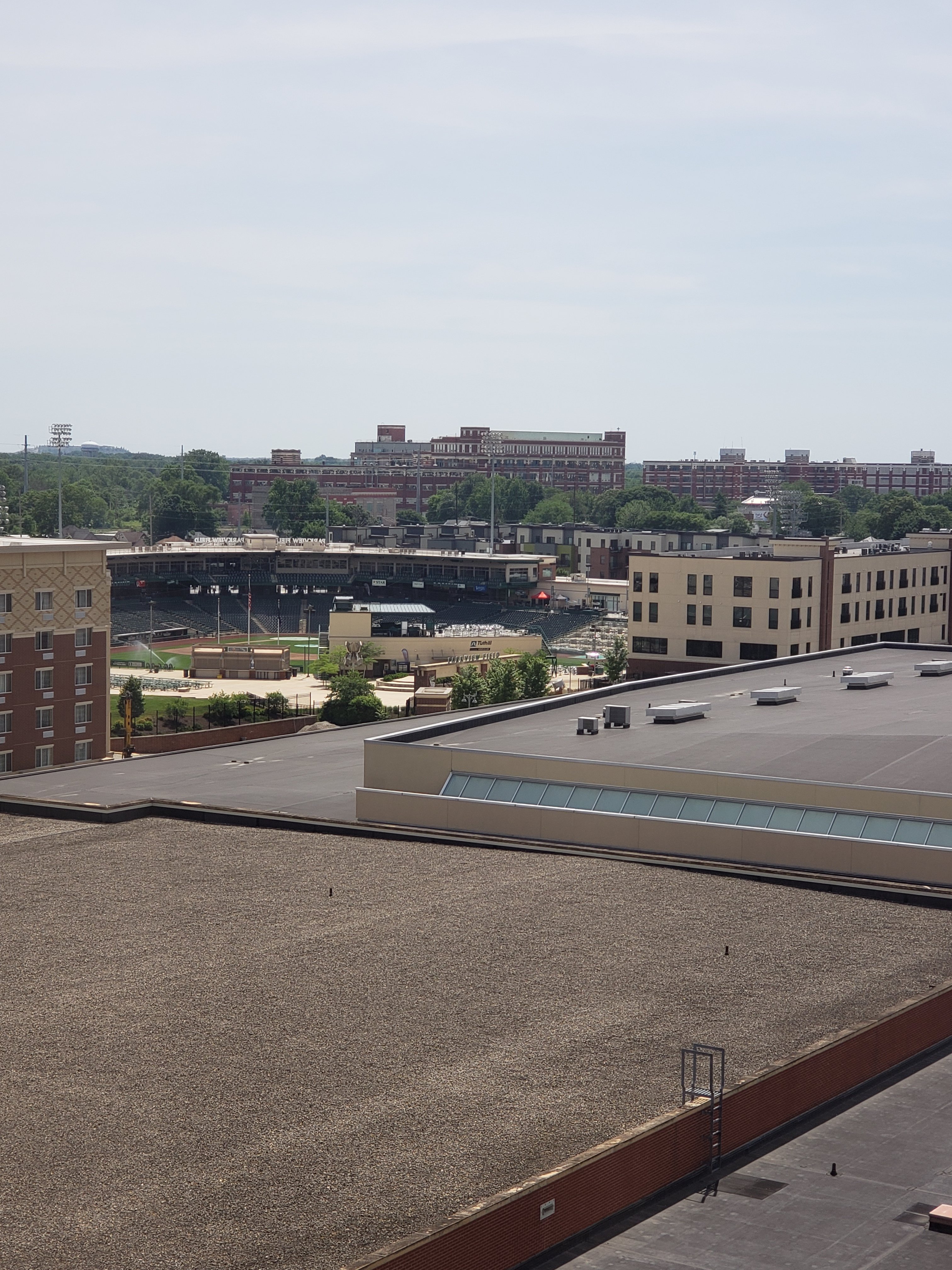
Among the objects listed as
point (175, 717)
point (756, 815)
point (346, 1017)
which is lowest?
point (175, 717)

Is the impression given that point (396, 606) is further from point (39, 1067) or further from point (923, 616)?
point (39, 1067)

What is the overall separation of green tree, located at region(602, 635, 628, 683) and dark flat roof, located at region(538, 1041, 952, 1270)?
2932 inches

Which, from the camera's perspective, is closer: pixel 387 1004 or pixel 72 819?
pixel 387 1004

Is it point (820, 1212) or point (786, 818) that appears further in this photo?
point (786, 818)

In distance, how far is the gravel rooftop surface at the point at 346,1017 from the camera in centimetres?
1933

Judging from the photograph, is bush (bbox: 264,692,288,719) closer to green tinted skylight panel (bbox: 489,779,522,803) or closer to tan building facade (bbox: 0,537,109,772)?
tan building facade (bbox: 0,537,109,772)

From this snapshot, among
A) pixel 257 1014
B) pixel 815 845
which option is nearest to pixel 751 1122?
pixel 257 1014

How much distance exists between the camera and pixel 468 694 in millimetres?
93625

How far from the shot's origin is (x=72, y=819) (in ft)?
141

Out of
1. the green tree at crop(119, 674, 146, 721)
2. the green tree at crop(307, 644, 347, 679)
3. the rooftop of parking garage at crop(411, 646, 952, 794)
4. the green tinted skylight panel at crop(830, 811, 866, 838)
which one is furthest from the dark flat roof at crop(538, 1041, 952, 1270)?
the green tree at crop(307, 644, 347, 679)

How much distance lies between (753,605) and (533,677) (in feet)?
46.1

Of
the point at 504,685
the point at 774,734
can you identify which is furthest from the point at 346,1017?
the point at 504,685

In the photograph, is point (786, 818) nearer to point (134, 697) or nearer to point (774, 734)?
point (774, 734)

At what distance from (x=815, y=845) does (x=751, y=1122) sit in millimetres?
14360
